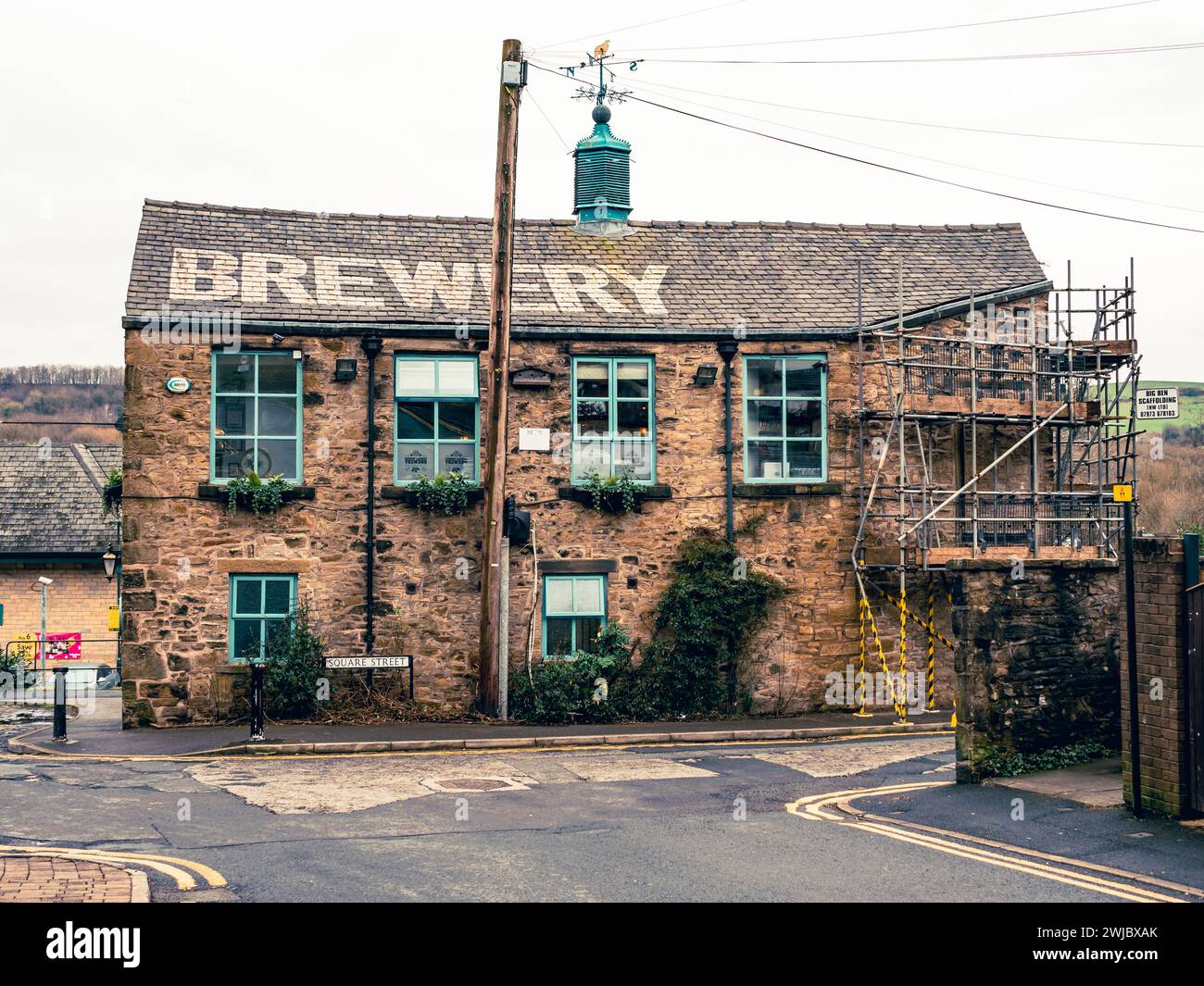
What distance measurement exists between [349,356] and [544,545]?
166 inches

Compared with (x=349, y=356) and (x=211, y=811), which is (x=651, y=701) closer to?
(x=349, y=356)

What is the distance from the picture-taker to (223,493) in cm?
2047

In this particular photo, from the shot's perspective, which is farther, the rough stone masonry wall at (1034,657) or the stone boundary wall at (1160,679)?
the rough stone masonry wall at (1034,657)

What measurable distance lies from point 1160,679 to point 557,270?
13708 millimetres

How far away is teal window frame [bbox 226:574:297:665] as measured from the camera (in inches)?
805

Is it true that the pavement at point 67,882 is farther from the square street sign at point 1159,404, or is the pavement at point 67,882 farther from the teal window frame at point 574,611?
the square street sign at point 1159,404

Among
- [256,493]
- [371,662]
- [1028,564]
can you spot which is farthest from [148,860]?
[256,493]

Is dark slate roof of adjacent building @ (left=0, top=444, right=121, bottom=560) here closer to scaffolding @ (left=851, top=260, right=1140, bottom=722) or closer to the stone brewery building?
the stone brewery building

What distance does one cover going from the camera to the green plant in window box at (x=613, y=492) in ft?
69.4

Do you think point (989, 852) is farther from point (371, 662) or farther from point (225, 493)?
point (225, 493)

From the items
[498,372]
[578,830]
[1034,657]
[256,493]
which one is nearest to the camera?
[578,830]

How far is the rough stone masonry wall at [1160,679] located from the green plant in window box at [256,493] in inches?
497

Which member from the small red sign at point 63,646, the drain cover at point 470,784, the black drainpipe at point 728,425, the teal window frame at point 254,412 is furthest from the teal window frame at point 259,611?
the small red sign at point 63,646

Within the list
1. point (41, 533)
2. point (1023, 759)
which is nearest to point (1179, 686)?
point (1023, 759)
